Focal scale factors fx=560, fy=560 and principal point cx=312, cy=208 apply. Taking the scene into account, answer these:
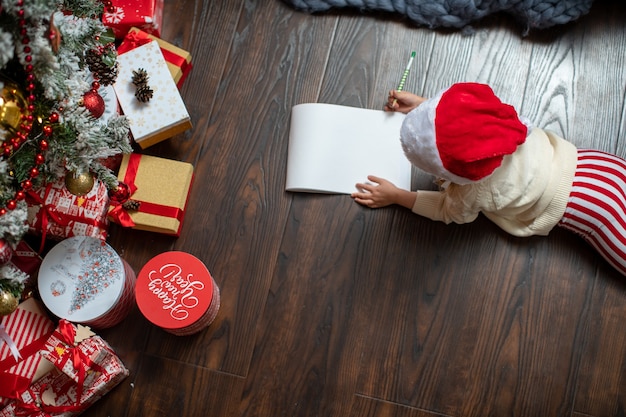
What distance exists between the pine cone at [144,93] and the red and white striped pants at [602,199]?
0.85m

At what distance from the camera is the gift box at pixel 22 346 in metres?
1.03

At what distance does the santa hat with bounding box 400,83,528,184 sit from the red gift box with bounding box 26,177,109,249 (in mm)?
622

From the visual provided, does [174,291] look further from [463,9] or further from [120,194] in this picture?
[463,9]

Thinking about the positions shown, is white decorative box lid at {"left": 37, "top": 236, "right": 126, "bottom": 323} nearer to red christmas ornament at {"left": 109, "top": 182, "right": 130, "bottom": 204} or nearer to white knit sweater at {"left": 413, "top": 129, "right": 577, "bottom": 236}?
red christmas ornament at {"left": 109, "top": 182, "right": 130, "bottom": 204}

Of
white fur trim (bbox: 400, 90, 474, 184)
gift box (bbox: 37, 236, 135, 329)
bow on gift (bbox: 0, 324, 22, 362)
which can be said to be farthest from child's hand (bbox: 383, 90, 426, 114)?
bow on gift (bbox: 0, 324, 22, 362)

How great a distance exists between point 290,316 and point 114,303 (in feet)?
1.16

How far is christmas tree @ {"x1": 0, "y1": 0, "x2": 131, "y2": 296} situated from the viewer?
30.1 inches

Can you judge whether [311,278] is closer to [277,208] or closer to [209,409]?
[277,208]

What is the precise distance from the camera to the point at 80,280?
42.4 inches

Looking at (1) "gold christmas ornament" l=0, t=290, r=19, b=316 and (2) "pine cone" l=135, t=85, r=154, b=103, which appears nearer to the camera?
(1) "gold christmas ornament" l=0, t=290, r=19, b=316

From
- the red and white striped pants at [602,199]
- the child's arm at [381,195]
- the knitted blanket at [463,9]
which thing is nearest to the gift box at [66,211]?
the child's arm at [381,195]

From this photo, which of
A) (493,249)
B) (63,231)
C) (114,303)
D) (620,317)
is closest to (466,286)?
(493,249)

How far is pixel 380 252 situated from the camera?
1.20 m

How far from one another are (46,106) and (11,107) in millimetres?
77
